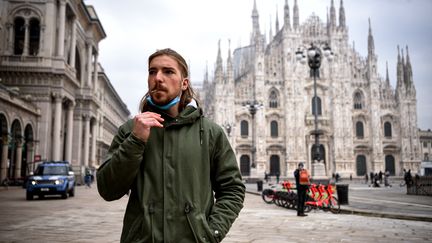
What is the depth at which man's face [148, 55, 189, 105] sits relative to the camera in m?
2.05

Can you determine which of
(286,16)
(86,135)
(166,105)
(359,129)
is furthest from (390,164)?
(166,105)

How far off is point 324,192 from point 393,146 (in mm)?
43962

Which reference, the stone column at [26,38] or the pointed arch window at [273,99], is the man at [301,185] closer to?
the stone column at [26,38]

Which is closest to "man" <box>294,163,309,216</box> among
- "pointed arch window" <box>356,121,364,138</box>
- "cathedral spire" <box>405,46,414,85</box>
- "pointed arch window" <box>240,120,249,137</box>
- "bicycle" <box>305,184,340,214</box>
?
"bicycle" <box>305,184,340,214</box>

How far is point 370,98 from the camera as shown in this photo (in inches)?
2061

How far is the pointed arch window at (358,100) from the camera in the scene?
53438 millimetres

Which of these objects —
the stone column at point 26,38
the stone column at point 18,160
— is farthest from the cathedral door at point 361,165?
the stone column at point 26,38

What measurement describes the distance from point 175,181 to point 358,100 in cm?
5529

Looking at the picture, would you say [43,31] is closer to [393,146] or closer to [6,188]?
[6,188]

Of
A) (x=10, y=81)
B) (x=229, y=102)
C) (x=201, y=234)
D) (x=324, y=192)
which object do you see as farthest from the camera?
(x=229, y=102)

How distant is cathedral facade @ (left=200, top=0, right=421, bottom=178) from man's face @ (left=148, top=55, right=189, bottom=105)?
1873 inches

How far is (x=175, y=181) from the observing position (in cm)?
194

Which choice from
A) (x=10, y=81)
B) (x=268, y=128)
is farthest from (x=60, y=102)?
(x=268, y=128)

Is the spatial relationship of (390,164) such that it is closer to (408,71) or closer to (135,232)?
(408,71)
